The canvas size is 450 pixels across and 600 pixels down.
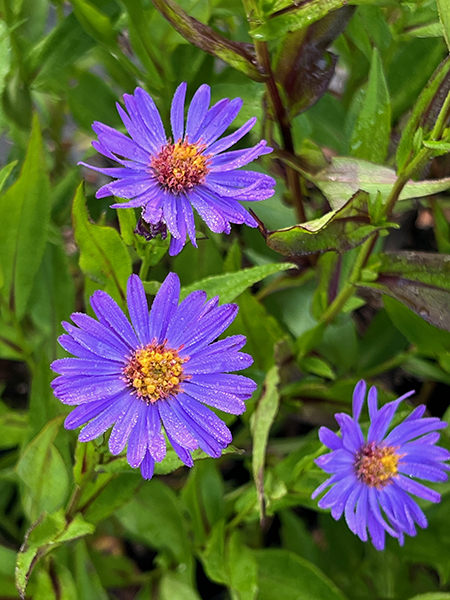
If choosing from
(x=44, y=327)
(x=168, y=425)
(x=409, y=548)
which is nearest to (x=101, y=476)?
(x=168, y=425)

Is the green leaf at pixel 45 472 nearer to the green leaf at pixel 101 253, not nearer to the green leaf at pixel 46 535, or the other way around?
the green leaf at pixel 46 535

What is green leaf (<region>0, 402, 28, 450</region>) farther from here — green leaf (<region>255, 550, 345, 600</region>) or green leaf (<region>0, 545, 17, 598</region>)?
green leaf (<region>255, 550, 345, 600</region>)

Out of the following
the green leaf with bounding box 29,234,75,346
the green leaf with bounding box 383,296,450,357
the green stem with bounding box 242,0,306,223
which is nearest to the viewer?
the green stem with bounding box 242,0,306,223

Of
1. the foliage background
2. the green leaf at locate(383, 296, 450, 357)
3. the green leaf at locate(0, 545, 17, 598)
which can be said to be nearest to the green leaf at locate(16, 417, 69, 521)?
the foliage background

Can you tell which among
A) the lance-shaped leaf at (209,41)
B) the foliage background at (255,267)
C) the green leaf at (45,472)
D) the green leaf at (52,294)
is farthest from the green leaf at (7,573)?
the lance-shaped leaf at (209,41)

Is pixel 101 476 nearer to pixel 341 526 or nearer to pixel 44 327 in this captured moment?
pixel 44 327

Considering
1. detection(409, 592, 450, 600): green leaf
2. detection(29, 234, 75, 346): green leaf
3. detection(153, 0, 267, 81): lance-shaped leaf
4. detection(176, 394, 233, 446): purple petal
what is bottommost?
detection(409, 592, 450, 600): green leaf
